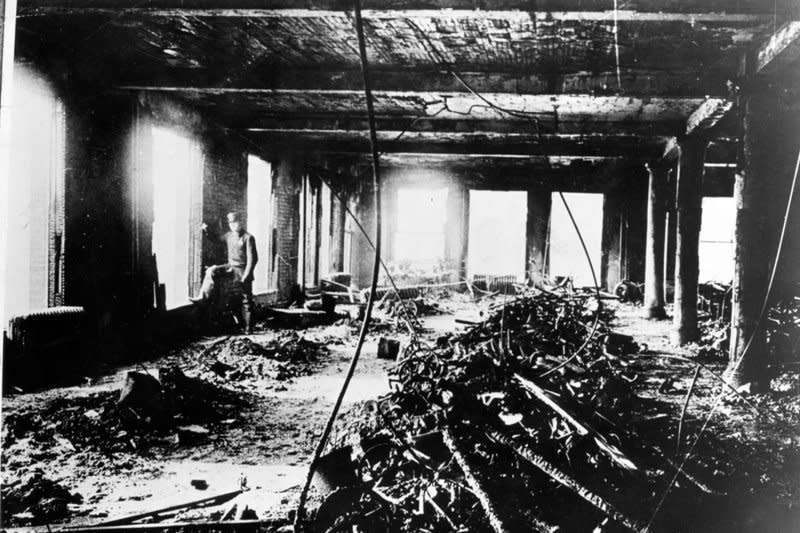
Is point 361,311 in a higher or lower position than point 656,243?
lower

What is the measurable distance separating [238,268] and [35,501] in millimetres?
5786

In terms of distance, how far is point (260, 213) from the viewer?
10938 mm

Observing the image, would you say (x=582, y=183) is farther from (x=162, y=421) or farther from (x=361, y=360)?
(x=162, y=421)

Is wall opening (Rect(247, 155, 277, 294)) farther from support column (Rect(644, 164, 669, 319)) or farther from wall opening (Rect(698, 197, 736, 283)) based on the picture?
wall opening (Rect(698, 197, 736, 283))

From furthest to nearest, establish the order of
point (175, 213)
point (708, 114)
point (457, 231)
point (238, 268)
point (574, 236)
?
1. point (574, 236)
2. point (457, 231)
3. point (238, 268)
4. point (175, 213)
5. point (708, 114)

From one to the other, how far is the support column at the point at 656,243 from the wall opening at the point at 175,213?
848 centimetres

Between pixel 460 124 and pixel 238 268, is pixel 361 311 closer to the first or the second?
pixel 238 268

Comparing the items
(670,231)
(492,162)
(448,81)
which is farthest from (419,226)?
(448,81)

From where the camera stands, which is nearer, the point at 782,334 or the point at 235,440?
the point at 235,440

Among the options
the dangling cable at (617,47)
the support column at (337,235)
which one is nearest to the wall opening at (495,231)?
the support column at (337,235)

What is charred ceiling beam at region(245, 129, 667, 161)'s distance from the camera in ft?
31.5

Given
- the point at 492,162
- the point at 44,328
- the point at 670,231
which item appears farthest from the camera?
the point at 492,162

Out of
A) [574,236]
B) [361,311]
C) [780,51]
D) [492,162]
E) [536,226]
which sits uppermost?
[492,162]

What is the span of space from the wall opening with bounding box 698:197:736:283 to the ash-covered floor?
9.75 metres
